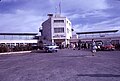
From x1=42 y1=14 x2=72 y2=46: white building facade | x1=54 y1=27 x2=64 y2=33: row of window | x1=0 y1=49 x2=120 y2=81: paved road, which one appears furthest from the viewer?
x1=54 y1=27 x2=64 y2=33: row of window

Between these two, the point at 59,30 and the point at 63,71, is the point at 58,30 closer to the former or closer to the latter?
the point at 59,30

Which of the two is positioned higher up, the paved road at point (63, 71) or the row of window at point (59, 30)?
the row of window at point (59, 30)

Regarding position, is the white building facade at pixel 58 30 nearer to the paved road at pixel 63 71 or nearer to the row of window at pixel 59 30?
the row of window at pixel 59 30

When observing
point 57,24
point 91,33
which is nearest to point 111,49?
point 57,24

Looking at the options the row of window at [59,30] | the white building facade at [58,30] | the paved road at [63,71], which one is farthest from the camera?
the row of window at [59,30]

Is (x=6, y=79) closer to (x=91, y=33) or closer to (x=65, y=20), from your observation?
(x=65, y=20)

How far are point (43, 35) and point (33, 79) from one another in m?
84.2

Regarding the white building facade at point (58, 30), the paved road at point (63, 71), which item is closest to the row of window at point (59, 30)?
the white building facade at point (58, 30)

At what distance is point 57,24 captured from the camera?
8194 cm

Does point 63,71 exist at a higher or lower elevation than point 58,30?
lower

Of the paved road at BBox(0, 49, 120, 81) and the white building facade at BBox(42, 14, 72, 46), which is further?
the white building facade at BBox(42, 14, 72, 46)

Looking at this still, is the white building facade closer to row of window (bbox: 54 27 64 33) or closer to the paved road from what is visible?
row of window (bbox: 54 27 64 33)

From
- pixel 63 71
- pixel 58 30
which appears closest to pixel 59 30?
pixel 58 30

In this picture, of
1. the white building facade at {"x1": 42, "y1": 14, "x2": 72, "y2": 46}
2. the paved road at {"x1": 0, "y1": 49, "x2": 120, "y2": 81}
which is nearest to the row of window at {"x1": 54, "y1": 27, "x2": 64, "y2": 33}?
the white building facade at {"x1": 42, "y1": 14, "x2": 72, "y2": 46}
